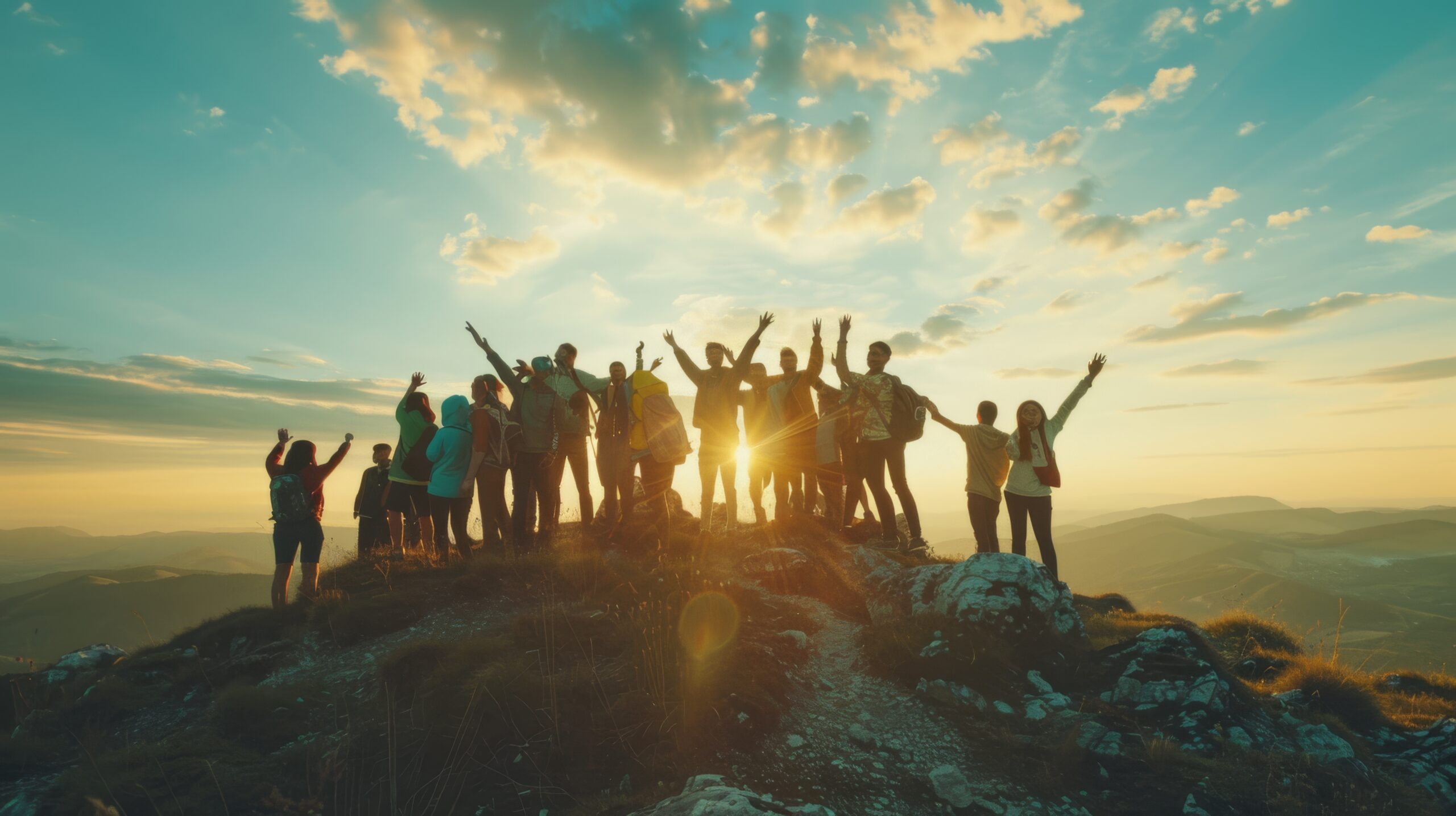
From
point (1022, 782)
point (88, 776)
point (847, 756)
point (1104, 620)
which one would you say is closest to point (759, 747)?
point (847, 756)

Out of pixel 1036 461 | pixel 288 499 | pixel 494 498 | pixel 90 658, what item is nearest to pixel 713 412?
pixel 494 498

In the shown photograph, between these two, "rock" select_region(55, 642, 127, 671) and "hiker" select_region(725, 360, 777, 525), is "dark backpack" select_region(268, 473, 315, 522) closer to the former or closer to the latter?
"rock" select_region(55, 642, 127, 671)

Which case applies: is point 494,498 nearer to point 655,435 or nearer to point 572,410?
point 572,410

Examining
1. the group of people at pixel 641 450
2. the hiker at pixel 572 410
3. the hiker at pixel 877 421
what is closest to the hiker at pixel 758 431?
the group of people at pixel 641 450

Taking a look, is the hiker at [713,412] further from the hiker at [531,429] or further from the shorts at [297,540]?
the shorts at [297,540]

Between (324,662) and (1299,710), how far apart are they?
10.6 meters

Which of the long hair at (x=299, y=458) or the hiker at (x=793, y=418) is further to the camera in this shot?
the hiker at (x=793, y=418)

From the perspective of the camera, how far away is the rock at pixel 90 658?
7.82 m

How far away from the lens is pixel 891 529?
1024 cm

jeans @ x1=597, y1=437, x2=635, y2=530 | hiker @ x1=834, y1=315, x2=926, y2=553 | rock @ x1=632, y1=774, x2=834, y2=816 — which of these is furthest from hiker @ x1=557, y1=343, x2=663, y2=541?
rock @ x1=632, y1=774, x2=834, y2=816

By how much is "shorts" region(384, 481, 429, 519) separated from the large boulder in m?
7.02

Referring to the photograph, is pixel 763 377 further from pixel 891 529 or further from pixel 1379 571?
pixel 1379 571

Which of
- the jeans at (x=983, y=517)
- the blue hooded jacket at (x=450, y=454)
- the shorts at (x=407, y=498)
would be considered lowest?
the jeans at (x=983, y=517)

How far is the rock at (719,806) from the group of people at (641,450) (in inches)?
205
